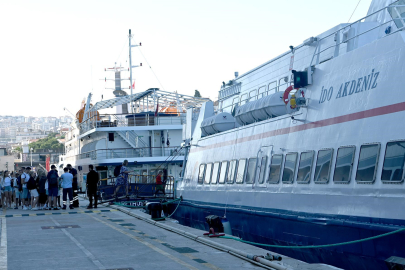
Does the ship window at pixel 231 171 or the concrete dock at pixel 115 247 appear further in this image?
the ship window at pixel 231 171

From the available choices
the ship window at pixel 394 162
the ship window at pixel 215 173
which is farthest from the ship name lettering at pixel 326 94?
the ship window at pixel 215 173

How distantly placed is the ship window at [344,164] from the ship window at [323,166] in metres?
0.29

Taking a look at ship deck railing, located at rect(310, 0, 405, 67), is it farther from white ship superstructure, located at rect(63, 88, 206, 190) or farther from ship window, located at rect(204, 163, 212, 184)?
white ship superstructure, located at rect(63, 88, 206, 190)

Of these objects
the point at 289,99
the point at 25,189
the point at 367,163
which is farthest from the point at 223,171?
the point at 25,189

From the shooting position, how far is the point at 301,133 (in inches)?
500

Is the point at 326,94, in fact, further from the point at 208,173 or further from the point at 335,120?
the point at 208,173

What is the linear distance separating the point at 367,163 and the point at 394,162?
0.77 metres

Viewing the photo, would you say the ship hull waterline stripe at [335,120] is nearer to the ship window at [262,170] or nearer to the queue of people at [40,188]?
Answer: the ship window at [262,170]

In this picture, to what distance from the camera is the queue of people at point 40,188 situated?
2194 cm

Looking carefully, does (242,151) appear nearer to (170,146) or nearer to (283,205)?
(283,205)

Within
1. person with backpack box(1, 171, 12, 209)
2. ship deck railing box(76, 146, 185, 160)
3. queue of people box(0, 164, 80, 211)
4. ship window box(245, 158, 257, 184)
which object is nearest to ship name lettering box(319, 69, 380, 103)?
ship window box(245, 158, 257, 184)

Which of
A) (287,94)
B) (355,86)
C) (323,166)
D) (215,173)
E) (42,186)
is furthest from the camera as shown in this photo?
(42,186)

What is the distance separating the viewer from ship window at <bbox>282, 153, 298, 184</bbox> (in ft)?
41.9

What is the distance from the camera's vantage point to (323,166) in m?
11.4
